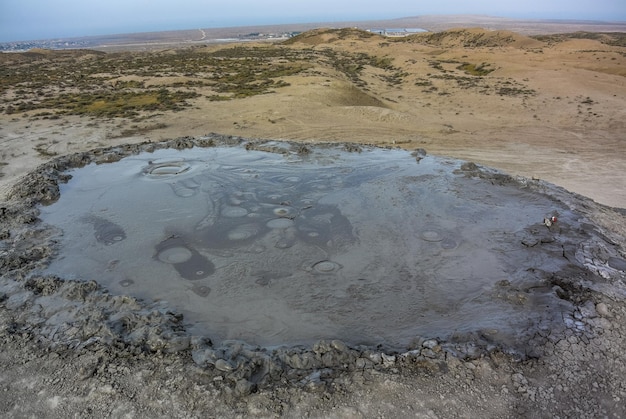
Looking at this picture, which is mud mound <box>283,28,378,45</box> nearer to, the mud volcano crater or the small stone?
the mud volcano crater

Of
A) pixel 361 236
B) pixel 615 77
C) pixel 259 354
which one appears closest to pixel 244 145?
pixel 361 236

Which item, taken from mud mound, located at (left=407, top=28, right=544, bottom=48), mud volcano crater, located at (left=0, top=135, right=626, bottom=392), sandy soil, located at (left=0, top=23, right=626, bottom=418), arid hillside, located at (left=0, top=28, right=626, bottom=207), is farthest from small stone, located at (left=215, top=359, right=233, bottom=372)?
mud mound, located at (left=407, top=28, right=544, bottom=48)

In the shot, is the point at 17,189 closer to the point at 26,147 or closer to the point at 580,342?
the point at 26,147

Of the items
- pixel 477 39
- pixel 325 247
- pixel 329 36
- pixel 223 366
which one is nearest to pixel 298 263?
pixel 325 247

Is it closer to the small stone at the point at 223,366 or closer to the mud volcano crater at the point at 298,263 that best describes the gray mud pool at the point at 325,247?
the mud volcano crater at the point at 298,263

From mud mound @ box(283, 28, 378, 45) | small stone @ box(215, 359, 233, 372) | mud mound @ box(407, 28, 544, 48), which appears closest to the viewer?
small stone @ box(215, 359, 233, 372)

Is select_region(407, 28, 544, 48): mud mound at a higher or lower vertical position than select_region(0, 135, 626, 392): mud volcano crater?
higher

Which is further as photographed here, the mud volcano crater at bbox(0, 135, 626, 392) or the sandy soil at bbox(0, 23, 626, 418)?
the mud volcano crater at bbox(0, 135, 626, 392)

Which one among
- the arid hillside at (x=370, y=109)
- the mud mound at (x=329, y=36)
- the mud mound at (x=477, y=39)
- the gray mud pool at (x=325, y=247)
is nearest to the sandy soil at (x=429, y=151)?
the arid hillside at (x=370, y=109)
